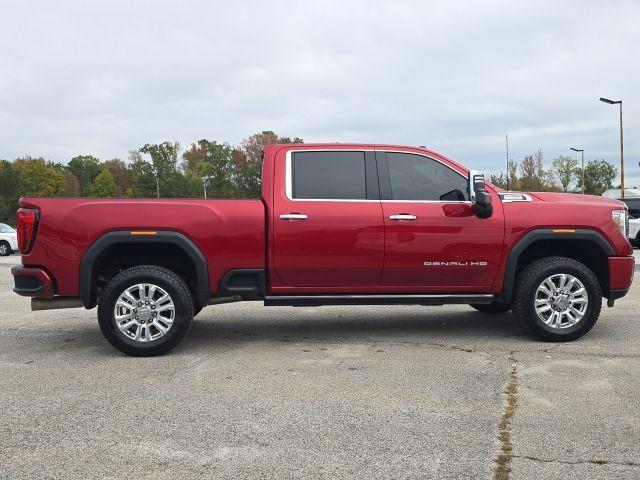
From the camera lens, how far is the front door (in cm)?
587

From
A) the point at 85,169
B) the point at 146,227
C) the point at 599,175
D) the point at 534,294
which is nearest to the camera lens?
the point at 146,227

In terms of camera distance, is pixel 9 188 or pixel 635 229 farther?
pixel 9 188

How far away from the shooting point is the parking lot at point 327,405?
3266 millimetres

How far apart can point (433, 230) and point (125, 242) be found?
9.26 ft

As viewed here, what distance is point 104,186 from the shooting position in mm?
88750

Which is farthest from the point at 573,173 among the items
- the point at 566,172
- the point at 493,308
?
the point at 493,308

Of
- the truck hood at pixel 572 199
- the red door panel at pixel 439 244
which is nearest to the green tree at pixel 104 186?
the red door panel at pixel 439 244

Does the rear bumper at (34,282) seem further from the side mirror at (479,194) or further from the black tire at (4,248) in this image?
the black tire at (4,248)

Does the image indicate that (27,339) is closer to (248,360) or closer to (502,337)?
(248,360)

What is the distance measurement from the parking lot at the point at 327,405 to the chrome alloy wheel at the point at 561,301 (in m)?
0.30

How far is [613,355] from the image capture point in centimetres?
553

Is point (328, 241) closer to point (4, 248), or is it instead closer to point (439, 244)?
point (439, 244)

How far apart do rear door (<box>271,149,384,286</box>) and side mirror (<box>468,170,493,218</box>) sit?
87 centimetres

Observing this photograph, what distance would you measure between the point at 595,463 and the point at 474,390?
4.30ft
